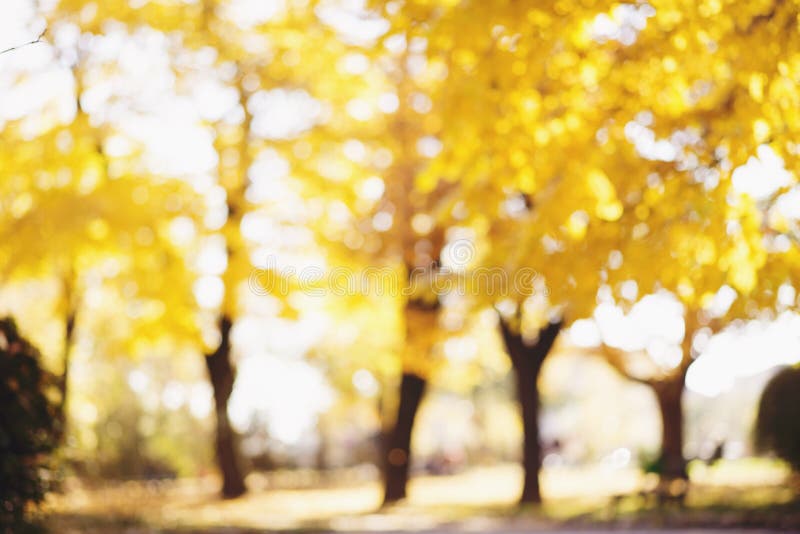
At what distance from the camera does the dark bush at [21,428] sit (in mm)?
6457

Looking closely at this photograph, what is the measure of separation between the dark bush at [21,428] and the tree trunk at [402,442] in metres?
10.3

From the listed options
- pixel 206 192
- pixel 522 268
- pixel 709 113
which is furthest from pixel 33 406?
pixel 206 192

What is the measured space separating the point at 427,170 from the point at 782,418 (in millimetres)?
8634

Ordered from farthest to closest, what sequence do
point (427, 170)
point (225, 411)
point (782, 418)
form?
point (225, 411), point (782, 418), point (427, 170)

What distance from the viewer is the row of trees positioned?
5.39 meters

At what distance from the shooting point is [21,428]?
21.4 ft

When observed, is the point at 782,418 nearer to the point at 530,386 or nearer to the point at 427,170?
the point at 530,386

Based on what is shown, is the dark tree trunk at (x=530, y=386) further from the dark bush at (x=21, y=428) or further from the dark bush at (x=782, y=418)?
the dark bush at (x=21, y=428)

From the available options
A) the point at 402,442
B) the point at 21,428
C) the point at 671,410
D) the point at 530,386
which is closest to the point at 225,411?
the point at 402,442

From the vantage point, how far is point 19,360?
22.0ft

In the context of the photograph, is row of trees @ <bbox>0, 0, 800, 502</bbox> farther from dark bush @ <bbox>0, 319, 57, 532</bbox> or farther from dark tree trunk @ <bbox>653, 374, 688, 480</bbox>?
dark bush @ <bbox>0, 319, 57, 532</bbox>

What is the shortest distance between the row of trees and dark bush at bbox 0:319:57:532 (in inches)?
123

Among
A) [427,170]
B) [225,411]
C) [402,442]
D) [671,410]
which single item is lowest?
[402,442]

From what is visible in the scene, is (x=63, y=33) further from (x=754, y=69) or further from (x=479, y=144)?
(x=754, y=69)
